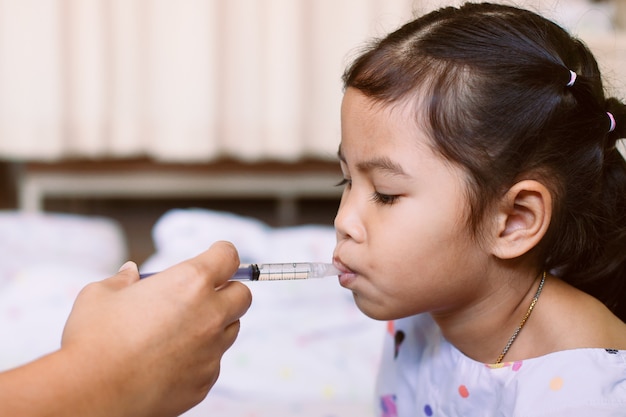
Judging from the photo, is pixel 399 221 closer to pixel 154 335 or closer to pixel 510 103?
pixel 510 103

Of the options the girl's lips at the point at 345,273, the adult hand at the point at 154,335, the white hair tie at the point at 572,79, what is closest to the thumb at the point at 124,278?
the adult hand at the point at 154,335

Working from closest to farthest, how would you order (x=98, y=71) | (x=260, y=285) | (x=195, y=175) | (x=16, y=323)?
(x=16, y=323), (x=260, y=285), (x=98, y=71), (x=195, y=175)

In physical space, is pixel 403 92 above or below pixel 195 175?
above

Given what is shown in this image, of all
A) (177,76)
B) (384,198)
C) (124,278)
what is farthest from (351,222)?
(177,76)

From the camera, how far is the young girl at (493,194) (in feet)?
2.76

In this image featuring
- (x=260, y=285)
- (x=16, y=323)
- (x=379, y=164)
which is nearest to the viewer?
(x=379, y=164)

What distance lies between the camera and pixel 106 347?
2.17ft

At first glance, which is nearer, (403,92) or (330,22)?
(403,92)

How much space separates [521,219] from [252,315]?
785 millimetres

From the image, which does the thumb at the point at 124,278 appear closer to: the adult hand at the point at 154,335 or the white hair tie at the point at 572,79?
the adult hand at the point at 154,335

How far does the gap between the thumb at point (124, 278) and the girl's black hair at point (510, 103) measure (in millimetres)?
334

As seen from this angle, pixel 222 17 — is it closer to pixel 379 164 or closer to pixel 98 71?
pixel 98 71

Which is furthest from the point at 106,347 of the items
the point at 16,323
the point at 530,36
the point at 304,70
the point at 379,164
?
the point at 304,70

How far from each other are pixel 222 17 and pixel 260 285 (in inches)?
56.3
